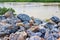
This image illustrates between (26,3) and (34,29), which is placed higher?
(34,29)

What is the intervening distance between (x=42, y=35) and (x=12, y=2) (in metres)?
4.14

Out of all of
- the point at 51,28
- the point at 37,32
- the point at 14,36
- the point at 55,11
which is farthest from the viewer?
the point at 55,11

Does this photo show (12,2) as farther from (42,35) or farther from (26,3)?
(42,35)

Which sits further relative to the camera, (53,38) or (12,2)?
(12,2)

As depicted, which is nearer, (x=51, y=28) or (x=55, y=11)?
(x=51, y=28)

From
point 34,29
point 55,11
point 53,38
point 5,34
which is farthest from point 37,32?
point 55,11

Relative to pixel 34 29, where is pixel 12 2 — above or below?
below

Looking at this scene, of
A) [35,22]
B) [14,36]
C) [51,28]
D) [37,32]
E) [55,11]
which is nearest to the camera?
[14,36]

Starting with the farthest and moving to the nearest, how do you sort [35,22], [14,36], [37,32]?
1. [35,22]
2. [37,32]
3. [14,36]

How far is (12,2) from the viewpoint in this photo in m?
7.27

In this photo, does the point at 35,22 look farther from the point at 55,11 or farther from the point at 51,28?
the point at 55,11

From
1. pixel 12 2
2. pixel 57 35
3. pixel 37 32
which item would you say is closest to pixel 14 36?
pixel 37 32

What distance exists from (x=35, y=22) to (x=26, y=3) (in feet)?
11.5

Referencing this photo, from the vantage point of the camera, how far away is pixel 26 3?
731 centimetres
